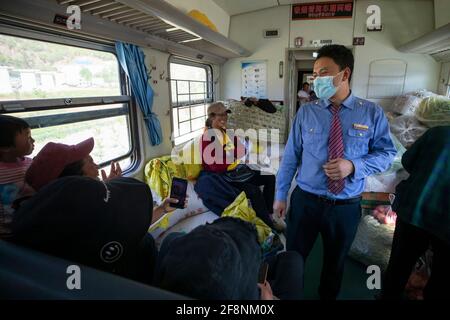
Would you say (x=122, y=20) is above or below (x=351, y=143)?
above

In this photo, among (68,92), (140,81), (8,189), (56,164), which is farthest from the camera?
(140,81)

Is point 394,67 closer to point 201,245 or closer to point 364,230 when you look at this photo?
point 364,230

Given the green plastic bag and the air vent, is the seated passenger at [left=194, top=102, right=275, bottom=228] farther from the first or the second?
the air vent

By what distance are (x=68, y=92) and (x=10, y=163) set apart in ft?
2.73

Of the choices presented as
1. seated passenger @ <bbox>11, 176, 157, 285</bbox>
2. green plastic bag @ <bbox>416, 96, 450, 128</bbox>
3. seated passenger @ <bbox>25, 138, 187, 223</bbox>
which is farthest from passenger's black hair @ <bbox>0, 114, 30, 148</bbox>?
green plastic bag @ <bbox>416, 96, 450, 128</bbox>

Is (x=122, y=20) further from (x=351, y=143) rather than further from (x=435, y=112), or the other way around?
(x=435, y=112)

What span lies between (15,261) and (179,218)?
201 cm

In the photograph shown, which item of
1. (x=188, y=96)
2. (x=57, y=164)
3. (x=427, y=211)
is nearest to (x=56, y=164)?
(x=57, y=164)

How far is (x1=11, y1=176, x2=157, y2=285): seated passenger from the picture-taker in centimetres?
75

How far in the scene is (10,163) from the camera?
1.41m

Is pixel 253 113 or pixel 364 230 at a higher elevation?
pixel 253 113

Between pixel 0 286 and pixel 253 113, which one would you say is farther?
pixel 253 113

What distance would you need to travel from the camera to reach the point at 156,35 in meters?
2.85
